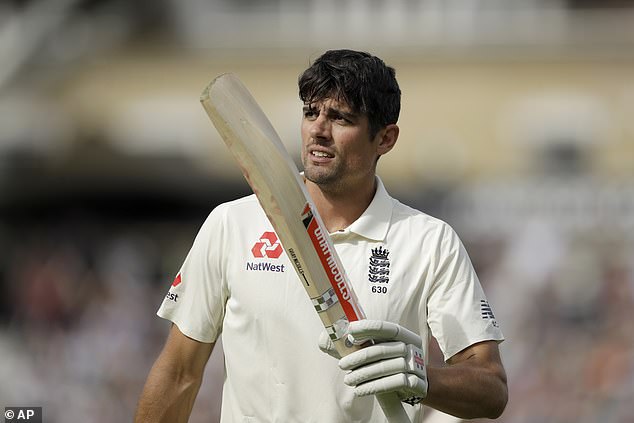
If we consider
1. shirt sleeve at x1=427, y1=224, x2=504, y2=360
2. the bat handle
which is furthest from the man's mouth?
the bat handle

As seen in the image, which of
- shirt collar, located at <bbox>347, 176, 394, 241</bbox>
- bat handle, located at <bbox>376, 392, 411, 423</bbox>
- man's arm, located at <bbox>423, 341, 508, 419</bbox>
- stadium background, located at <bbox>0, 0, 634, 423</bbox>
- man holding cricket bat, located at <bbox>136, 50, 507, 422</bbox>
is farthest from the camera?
stadium background, located at <bbox>0, 0, 634, 423</bbox>

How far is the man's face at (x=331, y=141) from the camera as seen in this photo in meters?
3.60

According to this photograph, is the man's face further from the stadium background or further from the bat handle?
the stadium background

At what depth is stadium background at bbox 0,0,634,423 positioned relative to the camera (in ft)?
37.3

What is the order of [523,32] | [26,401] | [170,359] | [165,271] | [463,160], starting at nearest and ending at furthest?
1. [170,359]
2. [26,401]
3. [165,271]
4. [463,160]
5. [523,32]

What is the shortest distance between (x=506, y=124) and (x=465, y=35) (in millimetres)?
1529

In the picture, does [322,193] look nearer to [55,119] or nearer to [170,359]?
[170,359]

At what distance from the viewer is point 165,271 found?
12875mm

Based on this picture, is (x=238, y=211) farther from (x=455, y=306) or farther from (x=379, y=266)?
(x=455, y=306)

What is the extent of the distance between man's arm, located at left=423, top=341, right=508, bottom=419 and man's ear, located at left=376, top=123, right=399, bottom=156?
647 millimetres

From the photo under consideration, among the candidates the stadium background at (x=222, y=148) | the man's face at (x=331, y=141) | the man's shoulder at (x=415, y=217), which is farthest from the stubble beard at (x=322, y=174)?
the stadium background at (x=222, y=148)

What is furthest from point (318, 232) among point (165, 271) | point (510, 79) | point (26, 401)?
point (510, 79)

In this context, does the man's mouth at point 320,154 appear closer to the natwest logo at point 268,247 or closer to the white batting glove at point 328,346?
the natwest logo at point 268,247

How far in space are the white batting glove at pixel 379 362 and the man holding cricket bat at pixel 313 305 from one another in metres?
0.27
